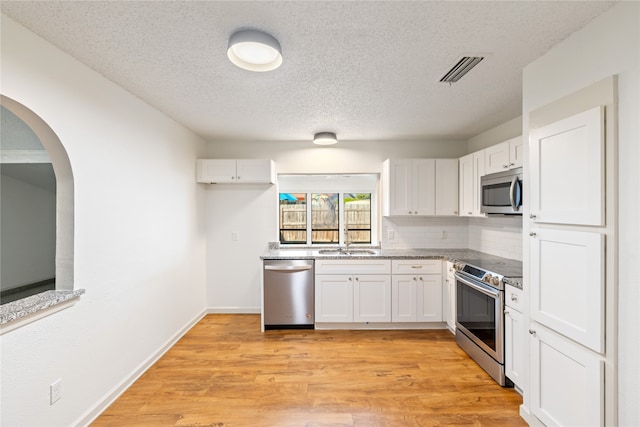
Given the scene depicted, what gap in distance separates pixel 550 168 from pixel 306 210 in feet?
10.4

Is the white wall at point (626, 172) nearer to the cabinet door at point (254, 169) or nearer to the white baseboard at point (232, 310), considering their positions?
the cabinet door at point (254, 169)

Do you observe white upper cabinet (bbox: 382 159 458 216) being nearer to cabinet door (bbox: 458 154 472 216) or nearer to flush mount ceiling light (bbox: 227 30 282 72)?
cabinet door (bbox: 458 154 472 216)

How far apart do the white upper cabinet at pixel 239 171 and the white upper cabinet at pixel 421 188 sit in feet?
5.42

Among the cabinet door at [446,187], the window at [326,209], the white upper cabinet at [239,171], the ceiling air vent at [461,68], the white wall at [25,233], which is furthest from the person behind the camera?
the window at [326,209]

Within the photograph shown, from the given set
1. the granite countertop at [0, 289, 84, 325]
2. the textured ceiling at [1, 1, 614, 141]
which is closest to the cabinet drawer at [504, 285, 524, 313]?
the textured ceiling at [1, 1, 614, 141]

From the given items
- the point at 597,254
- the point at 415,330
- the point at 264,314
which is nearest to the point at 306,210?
the point at 264,314

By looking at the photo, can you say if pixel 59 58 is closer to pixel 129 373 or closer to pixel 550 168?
pixel 129 373

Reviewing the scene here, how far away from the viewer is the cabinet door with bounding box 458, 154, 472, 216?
11.5ft

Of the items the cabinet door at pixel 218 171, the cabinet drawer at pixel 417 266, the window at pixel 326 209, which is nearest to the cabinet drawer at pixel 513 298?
the cabinet drawer at pixel 417 266

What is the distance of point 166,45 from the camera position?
5.86 ft

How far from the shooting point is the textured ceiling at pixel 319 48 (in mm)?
1474

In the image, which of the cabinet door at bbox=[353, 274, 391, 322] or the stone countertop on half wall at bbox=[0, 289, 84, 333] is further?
the cabinet door at bbox=[353, 274, 391, 322]

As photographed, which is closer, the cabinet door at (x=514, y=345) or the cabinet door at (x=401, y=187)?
the cabinet door at (x=514, y=345)

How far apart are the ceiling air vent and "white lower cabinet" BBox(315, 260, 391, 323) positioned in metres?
2.11
